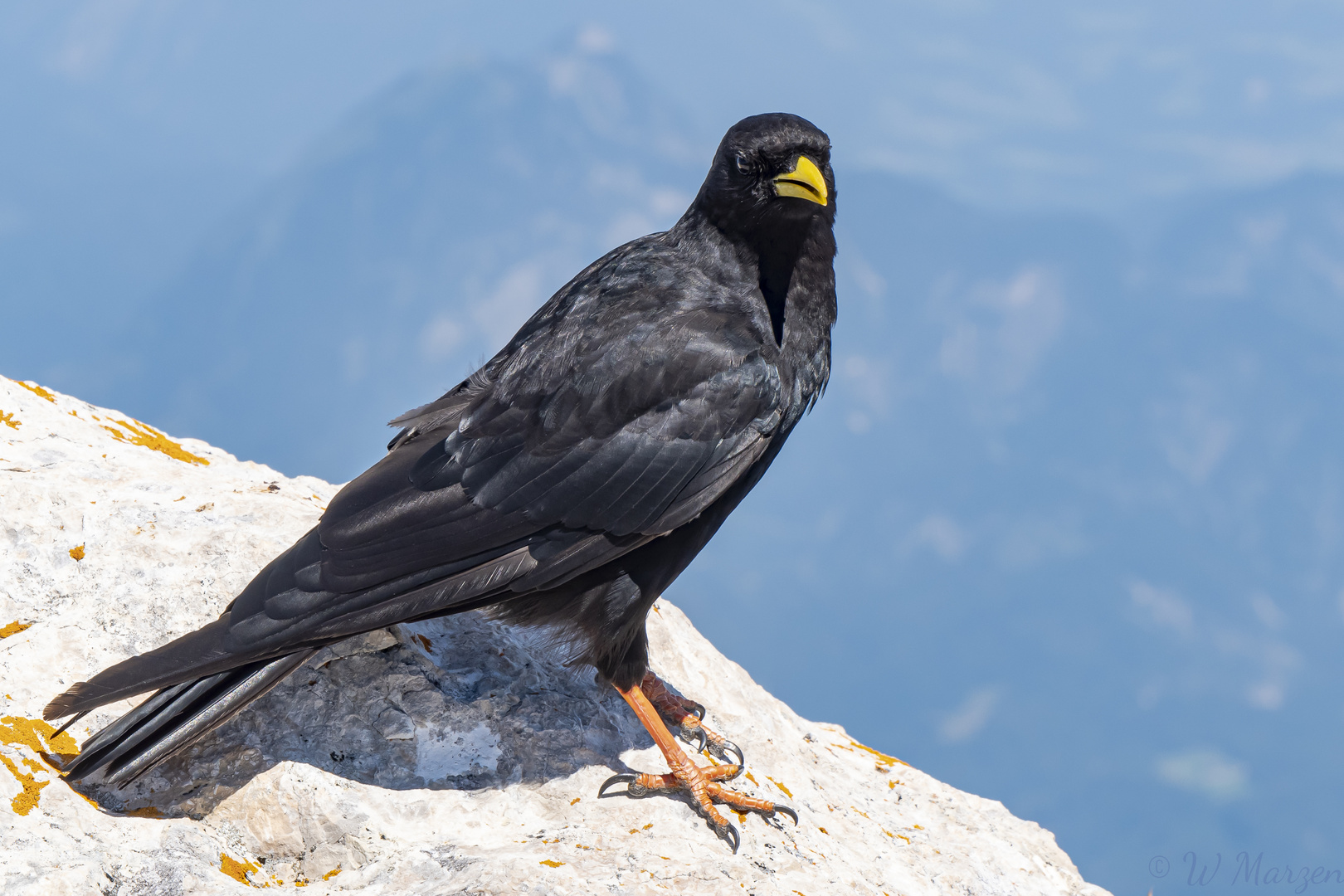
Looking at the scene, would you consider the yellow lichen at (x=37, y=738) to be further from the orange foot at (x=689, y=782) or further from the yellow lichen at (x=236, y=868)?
the orange foot at (x=689, y=782)

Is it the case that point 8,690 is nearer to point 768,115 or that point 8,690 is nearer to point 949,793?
point 768,115

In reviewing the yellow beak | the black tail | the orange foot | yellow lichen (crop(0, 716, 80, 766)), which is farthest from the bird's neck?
yellow lichen (crop(0, 716, 80, 766))

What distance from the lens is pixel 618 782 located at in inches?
173

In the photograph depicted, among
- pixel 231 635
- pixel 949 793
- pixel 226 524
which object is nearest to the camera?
pixel 231 635

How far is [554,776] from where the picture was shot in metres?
4.35

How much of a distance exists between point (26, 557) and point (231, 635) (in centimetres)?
137

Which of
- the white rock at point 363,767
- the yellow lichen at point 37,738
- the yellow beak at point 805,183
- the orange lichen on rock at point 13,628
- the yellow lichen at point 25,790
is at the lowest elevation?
the yellow lichen at point 25,790

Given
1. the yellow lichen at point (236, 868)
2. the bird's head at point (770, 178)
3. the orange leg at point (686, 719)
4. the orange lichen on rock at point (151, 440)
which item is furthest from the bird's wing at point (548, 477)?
the orange lichen on rock at point (151, 440)

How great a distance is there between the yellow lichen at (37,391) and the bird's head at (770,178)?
4018 millimetres

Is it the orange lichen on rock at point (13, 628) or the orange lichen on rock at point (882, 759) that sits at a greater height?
the orange lichen on rock at point (882, 759)

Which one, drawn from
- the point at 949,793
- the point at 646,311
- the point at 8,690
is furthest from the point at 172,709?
the point at 949,793

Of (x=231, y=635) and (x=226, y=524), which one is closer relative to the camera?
(x=231, y=635)

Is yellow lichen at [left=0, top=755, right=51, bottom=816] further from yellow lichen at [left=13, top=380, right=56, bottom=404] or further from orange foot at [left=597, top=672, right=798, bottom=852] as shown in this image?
yellow lichen at [left=13, top=380, right=56, bottom=404]

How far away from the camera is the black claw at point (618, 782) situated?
433cm
